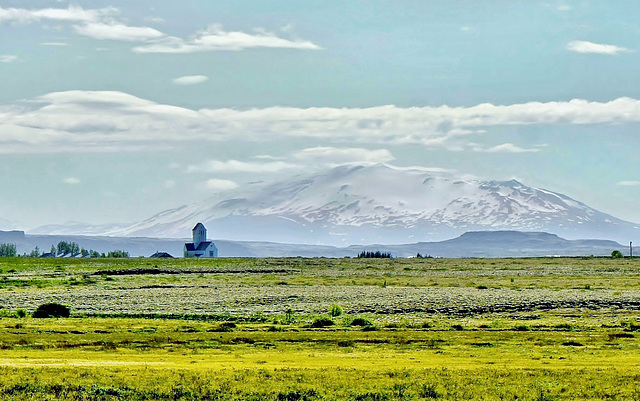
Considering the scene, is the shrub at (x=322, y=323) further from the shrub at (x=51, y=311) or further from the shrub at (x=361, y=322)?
the shrub at (x=51, y=311)

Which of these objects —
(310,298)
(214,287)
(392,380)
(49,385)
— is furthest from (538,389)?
(214,287)

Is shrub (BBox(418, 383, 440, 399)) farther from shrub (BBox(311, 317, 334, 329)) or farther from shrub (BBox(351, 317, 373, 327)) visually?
shrub (BBox(351, 317, 373, 327))

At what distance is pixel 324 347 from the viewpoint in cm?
4288

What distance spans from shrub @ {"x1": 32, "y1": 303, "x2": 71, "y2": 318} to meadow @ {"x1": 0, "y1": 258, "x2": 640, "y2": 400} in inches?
40.4

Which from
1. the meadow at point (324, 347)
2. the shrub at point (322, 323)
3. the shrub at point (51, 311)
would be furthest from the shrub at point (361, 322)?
the shrub at point (51, 311)

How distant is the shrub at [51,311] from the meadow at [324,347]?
103 cm

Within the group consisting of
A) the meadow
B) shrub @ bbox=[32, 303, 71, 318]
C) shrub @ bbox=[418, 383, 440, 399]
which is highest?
shrub @ bbox=[32, 303, 71, 318]

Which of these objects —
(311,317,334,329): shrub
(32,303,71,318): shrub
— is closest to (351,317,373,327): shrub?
(311,317,334,329): shrub

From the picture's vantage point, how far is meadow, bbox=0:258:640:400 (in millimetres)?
29609

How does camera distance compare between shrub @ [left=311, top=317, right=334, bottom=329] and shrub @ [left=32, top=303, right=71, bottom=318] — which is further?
shrub @ [left=32, top=303, right=71, bottom=318]

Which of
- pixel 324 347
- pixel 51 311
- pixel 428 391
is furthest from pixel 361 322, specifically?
pixel 428 391

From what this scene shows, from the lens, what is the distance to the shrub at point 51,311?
6244 centimetres

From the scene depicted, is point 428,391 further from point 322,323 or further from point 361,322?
point 361,322

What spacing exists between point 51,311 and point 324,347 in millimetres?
27264
